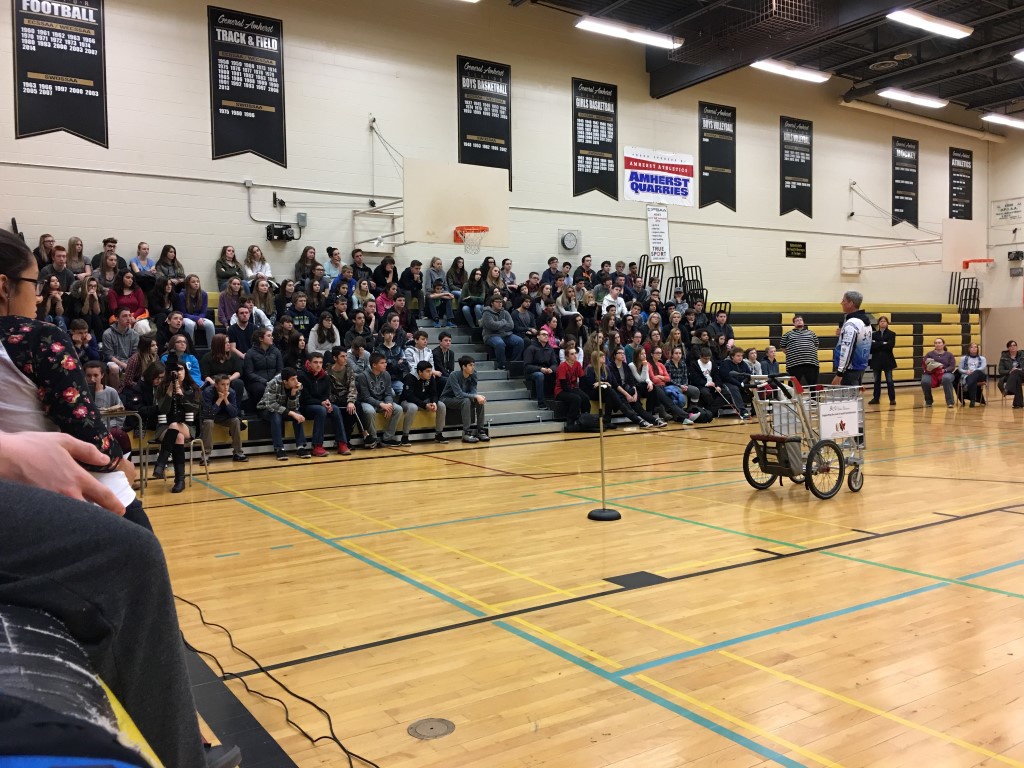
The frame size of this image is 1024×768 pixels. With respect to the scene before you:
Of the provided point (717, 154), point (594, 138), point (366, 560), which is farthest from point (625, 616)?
point (717, 154)

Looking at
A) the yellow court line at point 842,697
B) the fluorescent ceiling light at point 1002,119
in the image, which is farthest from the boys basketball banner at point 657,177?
the yellow court line at point 842,697

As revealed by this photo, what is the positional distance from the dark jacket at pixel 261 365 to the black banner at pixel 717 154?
1092 cm

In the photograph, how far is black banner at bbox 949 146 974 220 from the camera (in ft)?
71.7

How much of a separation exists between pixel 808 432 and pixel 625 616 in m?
3.59

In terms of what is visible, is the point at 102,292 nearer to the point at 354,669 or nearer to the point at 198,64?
the point at 198,64

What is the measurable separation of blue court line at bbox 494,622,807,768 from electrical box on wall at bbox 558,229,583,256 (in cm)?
1260

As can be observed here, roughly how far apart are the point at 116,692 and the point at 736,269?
1833 cm

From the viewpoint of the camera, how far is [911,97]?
18.7 metres

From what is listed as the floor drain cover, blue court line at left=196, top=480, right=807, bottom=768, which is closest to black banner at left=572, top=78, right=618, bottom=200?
blue court line at left=196, top=480, right=807, bottom=768

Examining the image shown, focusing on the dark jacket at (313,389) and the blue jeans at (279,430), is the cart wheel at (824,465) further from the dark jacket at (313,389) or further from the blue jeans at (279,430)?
the dark jacket at (313,389)

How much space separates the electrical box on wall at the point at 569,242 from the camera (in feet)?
50.6

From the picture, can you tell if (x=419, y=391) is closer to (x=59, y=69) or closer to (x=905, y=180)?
(x=59, y=69)

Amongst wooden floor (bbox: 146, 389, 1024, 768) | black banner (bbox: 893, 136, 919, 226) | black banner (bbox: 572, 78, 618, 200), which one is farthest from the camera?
black banner (bbox: 893, 136, 919, 226)

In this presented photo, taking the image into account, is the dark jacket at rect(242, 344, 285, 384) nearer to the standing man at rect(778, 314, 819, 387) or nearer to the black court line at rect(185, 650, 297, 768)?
the standing man at rect(778, 314, 819, 387)
